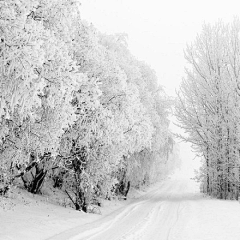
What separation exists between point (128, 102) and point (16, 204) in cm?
659

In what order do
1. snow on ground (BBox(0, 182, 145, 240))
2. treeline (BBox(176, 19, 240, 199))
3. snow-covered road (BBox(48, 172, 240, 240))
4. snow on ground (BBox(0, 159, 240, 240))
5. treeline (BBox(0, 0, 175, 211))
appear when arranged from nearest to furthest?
treeline (BBox(0, 0, 175, 211)), snow on ground (BBox(0, 182, 145, 240)), snow on ground (BBox(0, 159, 240, 240)), snow-covered road (BBox(48, 172, 240, 240)), treeline (BBox(176, 19, 240, 199))

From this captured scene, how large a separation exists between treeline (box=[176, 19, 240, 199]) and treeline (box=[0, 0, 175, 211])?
199 inches

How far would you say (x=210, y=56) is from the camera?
21312 millimetres

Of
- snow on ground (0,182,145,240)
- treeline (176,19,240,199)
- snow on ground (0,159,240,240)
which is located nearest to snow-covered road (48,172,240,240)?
snow on ground (0,159,240,240)

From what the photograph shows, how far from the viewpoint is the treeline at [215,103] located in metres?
19.0

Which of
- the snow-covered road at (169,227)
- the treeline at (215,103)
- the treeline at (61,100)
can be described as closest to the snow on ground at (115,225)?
the snow-covered road at (169,227)

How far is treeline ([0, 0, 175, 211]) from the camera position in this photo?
610 cm

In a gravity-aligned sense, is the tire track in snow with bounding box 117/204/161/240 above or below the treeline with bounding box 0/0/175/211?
below

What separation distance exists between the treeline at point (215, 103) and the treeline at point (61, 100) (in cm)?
507

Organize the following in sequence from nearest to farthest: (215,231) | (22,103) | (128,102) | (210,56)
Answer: (22,103), (215,231), (128,102), (210,56)

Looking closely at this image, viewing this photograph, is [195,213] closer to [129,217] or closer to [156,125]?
[129,217]

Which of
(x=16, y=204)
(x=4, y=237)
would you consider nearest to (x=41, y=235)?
(x=4, y=237)

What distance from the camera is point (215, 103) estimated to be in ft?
66.3

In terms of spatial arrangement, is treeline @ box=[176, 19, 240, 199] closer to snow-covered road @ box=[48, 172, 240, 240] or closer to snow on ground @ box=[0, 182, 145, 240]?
snow-covered road @ box=[48, 172, 240, 240]
